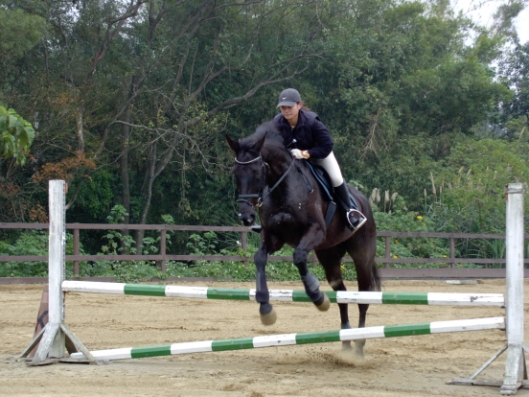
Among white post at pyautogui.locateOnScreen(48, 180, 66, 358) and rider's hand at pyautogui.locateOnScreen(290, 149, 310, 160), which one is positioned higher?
rider's hand at pyautogui.locateOnScreen(290, 149, 310, 160)

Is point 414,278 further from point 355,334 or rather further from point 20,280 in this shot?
point 355,334

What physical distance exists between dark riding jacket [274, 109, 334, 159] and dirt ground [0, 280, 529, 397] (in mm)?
1986

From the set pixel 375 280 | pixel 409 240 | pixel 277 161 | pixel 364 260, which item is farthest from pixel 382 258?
pixel 277 161

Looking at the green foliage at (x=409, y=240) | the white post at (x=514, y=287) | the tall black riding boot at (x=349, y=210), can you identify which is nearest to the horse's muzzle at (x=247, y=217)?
the tall black riding boot at (x=349, y=210)

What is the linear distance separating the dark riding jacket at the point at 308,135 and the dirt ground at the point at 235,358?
1986mm

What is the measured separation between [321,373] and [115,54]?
1655 centimetres

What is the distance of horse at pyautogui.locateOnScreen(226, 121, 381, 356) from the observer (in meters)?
5.75

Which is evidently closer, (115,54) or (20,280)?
(20,280)

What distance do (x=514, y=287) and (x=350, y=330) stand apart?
4.29 feet

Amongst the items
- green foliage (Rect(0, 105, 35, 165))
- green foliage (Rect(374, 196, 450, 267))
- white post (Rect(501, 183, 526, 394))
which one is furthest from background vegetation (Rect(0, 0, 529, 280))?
white post (Rect(501, 183, 526, 394))

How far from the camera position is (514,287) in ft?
17.2

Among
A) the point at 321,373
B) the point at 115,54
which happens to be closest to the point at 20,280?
the point at 321,373

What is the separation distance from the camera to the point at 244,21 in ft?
76.2

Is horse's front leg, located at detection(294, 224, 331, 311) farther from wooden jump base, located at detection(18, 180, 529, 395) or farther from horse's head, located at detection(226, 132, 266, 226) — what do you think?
horse's head, located at detection(226, 132, 266, 226)
